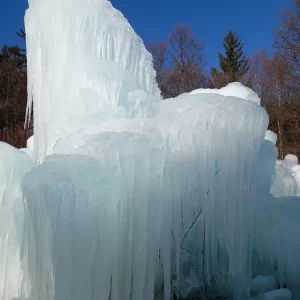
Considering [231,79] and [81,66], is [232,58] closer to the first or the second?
[231,79]

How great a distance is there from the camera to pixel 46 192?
213 centimetres

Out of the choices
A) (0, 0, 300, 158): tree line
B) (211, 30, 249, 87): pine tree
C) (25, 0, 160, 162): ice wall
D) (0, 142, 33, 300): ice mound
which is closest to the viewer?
(0, 142, 33, 300): ice mound

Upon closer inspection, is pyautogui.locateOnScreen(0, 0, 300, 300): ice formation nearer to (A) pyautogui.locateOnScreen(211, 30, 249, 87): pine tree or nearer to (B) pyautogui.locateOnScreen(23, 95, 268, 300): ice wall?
(B) pyautogui.locateOnScreen(23, 95, 268, 300): ice wall

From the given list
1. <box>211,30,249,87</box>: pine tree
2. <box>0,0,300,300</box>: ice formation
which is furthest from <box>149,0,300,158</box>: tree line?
<box>0,0,300,300</box>: ice formation

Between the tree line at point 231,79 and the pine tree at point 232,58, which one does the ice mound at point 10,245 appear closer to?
the tree line at point 231,79

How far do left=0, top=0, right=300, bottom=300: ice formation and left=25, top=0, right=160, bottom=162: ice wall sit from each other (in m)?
0.01

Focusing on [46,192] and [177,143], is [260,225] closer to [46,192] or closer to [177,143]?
[177,143]

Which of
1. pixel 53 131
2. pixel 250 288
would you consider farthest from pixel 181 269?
pixel 53 131

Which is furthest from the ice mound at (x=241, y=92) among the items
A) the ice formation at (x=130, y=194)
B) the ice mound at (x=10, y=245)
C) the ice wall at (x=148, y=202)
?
the ice mound at (x=10, y=245)

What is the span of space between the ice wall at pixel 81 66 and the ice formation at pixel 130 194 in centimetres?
1

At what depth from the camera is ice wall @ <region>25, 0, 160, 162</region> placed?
147 inches

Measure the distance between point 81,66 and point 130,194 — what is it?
192 centimetres

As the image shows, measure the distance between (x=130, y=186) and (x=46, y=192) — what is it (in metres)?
0.61

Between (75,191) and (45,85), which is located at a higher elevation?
(45,85)
